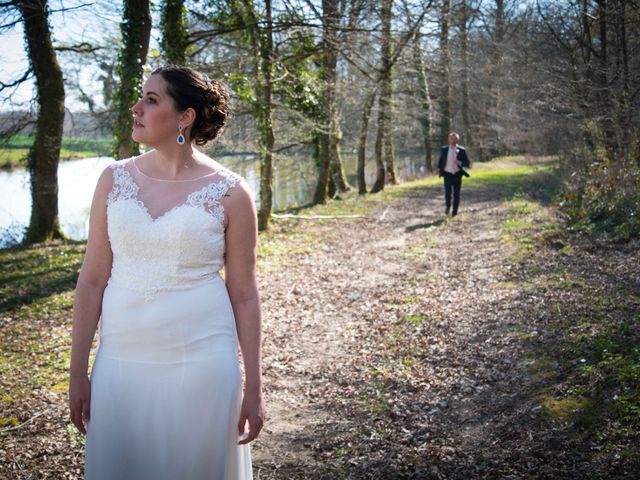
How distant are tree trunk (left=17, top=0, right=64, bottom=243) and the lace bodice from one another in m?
11.1

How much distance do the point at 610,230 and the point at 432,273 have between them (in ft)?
10.2

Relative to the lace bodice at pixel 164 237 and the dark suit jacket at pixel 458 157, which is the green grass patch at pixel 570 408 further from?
the dark suit jacket at pixel 458 157

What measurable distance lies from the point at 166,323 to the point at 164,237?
1.06 feet

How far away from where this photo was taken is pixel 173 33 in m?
12.2

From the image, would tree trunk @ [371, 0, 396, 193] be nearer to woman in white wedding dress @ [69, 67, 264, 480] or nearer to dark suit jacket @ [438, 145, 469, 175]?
dark suit jacket @ [438, 145, 469, 175]

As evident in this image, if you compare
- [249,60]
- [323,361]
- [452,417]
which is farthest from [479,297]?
[249,60]

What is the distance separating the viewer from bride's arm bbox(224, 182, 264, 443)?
7.77 ft

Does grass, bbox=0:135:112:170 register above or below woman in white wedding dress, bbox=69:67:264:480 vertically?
above

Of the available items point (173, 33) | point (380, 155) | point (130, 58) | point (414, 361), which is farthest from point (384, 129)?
point (414, 361)

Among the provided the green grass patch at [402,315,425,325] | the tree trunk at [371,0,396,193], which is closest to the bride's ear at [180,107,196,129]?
the green grass patch at [402,315,425,325]

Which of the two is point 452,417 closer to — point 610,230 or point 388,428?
point 388,428

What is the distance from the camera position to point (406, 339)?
276 inches

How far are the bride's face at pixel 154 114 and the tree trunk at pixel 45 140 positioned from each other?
10885mm

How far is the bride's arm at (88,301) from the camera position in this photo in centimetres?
233
